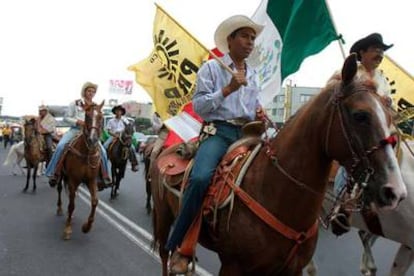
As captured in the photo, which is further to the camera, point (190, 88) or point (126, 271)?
point (190, 88)

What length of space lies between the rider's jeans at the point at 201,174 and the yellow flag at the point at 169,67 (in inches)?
119

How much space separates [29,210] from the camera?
11.9 m

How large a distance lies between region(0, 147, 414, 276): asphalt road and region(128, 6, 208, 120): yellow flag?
2220 millimetres

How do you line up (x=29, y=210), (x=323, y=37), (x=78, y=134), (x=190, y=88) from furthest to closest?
(x=29, y=210) → (x=78, y=134) → (x=190, y=88) → (x=323, y=37)

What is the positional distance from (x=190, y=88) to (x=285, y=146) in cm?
401

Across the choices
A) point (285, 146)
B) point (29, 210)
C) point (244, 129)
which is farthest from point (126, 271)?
point (29, 210)

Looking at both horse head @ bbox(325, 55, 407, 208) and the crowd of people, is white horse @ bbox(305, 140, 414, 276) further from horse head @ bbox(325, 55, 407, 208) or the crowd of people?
horse head @ bbox(325, 55, 407, 208)

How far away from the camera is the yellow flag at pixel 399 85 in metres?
6.69

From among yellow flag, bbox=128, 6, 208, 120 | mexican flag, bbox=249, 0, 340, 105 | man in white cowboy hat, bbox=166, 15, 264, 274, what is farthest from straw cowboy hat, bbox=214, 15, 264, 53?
yellow flag, bbox=128, 6, 208, 120

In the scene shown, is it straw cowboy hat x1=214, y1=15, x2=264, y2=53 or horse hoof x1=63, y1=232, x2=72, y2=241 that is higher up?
straw cowboy hat x1=214, y1=15, x2=264, y2=53

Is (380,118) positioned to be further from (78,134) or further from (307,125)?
(78,134)

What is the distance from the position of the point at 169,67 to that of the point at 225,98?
359 centimetres

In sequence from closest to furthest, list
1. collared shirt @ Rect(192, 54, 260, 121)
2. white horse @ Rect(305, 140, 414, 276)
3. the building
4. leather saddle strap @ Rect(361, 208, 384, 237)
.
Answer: collared shirt @ Rect(192, 54, 260, 121), white horse @ Rect(305, 140, 414, 276), leather saddle strap @ Rect(361, 208, 384, 237), the building

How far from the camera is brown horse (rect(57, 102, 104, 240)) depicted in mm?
9508
